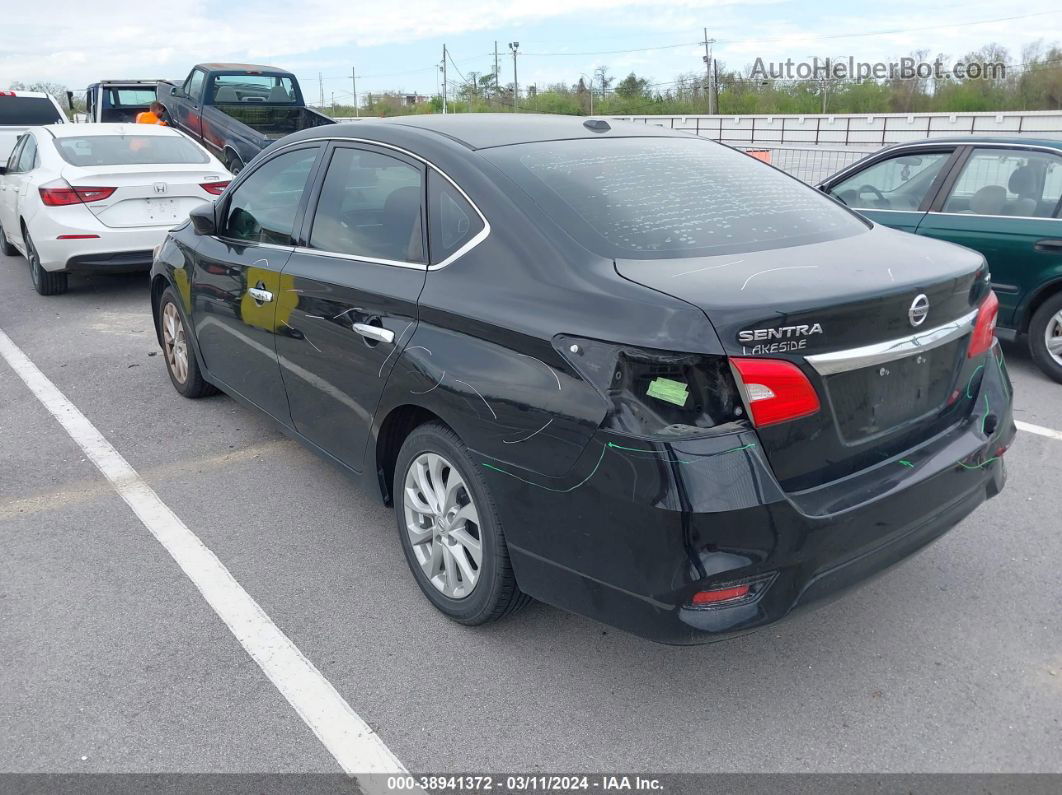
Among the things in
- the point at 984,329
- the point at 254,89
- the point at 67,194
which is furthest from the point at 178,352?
the point at 254,89

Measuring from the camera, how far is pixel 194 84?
47.9 ft

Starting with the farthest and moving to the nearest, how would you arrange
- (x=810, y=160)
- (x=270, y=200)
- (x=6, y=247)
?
(x=810, y=160) → (x=6, y=247) → (x=270, y=200)

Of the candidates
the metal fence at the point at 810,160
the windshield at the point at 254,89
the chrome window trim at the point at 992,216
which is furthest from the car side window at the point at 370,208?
the windshield at the point at 254,89

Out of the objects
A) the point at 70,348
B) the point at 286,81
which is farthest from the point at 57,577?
the point at 286,81

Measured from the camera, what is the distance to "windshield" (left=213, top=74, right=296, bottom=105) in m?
14.4

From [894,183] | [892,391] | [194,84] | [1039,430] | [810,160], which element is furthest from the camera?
[194,84]

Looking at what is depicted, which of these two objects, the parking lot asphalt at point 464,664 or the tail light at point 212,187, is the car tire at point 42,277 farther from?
the parking lot asphalt at point 464,664

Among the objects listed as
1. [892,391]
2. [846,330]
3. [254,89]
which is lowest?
[892,391]

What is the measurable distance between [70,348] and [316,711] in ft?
17.3

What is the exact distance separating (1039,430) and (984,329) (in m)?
2.43

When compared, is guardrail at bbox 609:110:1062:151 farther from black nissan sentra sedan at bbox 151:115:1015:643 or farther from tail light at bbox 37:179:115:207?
black nissan sentra sedan at bbox 151:115:1015:643

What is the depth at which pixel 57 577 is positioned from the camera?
3576mm

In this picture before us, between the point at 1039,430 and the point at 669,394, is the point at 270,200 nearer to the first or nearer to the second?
the point at 669,394

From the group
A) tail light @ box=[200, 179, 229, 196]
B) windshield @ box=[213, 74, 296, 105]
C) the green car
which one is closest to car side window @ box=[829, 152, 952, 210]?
the green car
